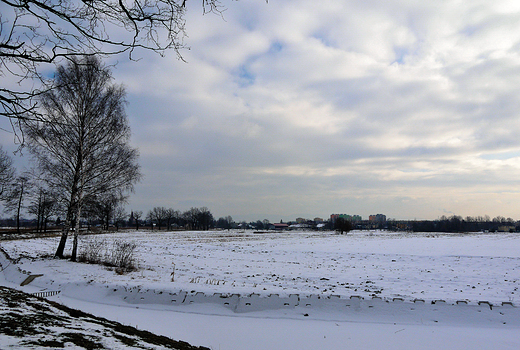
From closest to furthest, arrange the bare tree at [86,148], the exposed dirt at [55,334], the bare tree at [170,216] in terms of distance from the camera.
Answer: the exposed dirt at [55,334]
the bare tree at [86,148]
the bare tree at [170,216]

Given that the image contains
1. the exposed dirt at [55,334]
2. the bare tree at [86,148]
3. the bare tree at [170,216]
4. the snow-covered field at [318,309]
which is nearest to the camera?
the exposed dirt at [55,334]

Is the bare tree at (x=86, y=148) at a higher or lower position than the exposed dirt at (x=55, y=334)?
higher

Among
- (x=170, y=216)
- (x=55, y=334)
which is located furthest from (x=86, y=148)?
(x=170, y=216)

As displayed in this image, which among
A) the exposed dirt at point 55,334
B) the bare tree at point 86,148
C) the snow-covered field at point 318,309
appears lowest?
the snow-covered field at point 318,309

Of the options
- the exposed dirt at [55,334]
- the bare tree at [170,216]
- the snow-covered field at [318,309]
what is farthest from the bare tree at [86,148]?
the bare tree at [170,216]

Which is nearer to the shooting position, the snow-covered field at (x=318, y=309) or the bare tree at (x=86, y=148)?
the snow-covered field at (x=318, y=309)

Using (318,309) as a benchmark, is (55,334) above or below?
above

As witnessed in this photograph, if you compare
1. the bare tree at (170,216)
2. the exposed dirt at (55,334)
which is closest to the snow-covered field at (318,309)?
the exposed dirt at (55,334)

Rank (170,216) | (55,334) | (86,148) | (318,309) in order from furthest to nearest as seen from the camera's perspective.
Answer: (170,216), (86,148), (318,309), (55,334)

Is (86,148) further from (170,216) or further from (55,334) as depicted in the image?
(170,216)

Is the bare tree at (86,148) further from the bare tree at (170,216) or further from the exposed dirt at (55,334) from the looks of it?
the bare tree at (170,216)

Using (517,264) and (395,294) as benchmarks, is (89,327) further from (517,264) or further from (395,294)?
(517,264)

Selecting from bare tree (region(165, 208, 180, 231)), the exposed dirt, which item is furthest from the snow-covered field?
bare tree (region(165, 208, 180, 231))

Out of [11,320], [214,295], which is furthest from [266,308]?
[11,320]
